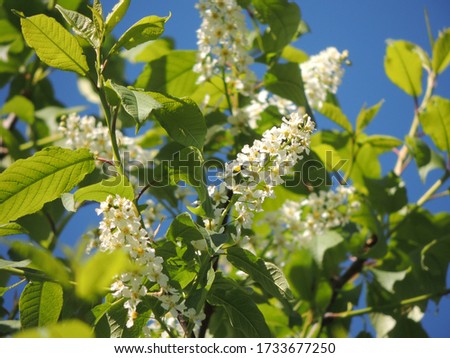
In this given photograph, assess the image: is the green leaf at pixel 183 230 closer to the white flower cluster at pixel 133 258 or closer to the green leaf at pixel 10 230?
the white flower cluster at pixel 133 258

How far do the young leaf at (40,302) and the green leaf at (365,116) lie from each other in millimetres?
1046

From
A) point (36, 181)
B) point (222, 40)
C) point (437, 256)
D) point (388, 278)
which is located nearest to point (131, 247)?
point (36, 181)

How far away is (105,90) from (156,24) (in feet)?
0.47

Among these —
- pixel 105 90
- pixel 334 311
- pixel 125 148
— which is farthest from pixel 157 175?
pixel 334 311

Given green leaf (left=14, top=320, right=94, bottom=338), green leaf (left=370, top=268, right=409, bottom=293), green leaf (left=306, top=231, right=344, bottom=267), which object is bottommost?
green leaf (left=370, top=268, right=409, bottom=293)

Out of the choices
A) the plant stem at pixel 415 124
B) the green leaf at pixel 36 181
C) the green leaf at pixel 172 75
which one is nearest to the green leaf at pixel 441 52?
the plant stem at pixel 415 124

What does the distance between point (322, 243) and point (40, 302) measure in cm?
79

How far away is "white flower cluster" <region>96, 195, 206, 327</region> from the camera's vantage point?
0.90 meters

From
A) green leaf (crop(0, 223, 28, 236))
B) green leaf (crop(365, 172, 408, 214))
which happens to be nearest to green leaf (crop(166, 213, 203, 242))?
green leaf (crop(0, 223, 28, 236))

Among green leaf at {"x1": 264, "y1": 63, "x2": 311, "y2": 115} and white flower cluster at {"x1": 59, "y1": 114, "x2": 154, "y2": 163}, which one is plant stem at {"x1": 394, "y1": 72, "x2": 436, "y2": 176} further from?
white flower cluster at {"x1": 59, "y1": 114, "x2": 154, "y2": 163}

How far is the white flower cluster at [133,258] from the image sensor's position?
896 mm

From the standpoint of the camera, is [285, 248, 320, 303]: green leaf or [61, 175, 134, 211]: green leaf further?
[285, 248, 320, 303]: green leaf

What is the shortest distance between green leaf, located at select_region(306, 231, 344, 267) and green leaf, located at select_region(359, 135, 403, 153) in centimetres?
33

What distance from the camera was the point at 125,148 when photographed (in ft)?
5.69
